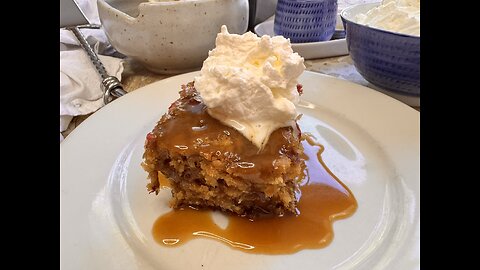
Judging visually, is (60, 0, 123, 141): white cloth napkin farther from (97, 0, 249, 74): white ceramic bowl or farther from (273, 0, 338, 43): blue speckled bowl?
(273, 0, 338, 43): blue speckled bowl

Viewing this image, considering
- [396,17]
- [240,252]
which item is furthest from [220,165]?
[396,17]

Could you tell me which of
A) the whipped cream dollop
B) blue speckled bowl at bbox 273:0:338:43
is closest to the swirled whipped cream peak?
the whipped cream dollop

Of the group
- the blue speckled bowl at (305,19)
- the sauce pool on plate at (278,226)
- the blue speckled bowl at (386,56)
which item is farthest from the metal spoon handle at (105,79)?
the blue speckled bowl at (386,56)

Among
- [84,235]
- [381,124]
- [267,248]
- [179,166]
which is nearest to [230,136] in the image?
[179,166]

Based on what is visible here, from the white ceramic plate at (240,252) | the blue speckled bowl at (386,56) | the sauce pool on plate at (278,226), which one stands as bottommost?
the sauce pool on plate at (278,226)

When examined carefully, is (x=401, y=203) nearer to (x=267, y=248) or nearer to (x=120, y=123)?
(x=267, y=248)

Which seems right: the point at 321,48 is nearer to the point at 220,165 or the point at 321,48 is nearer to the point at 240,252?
the point at 220,165

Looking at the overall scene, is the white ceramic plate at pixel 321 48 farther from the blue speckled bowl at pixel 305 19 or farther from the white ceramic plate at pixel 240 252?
the white ceramic plate at pixel 240 252
